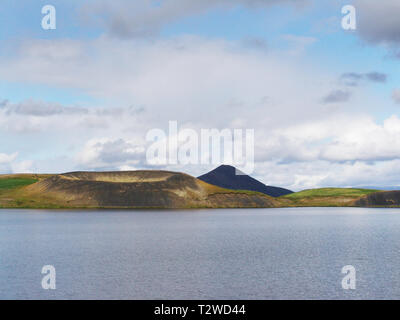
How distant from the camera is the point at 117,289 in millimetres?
42844

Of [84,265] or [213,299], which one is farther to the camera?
[84,265]

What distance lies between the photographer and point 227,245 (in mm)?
78062

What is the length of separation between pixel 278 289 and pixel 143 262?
72.5 ft

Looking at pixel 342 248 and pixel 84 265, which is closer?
pixel 84 265

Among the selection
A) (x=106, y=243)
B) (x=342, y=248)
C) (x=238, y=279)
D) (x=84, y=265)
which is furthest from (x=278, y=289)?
(x=106, y=243)

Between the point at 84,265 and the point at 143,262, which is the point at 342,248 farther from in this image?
the point at 84,265
